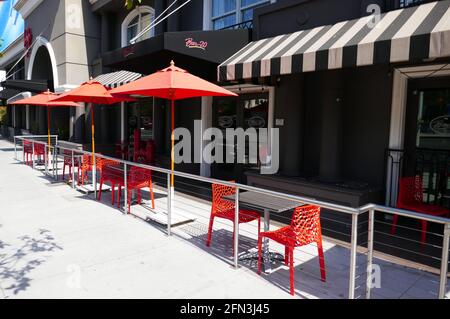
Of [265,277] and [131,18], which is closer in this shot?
[265,277]

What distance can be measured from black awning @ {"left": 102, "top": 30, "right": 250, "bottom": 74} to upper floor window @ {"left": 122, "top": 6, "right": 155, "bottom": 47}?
519 cm

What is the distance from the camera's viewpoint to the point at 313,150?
7266 millimetres

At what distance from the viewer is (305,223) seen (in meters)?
3.68

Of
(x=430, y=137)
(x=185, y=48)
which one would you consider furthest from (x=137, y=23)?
(x=430, y=137)

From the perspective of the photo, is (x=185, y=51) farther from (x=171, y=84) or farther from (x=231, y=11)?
(x=231, y=11)

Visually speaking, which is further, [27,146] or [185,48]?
[27,146]

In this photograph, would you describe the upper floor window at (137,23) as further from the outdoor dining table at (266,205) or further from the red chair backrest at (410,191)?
the red chair backrest at (410,191)

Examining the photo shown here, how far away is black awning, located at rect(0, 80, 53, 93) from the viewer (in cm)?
1492

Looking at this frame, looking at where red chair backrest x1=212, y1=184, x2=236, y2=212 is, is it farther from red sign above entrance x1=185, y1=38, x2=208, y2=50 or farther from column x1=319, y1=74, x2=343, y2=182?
red sign above entrance x1=185, y1=38, x2=208, y2=50

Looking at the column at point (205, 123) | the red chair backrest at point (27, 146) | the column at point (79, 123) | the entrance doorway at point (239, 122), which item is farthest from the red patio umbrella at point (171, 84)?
the column at point (79, 123)

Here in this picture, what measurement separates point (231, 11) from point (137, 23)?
614 cm
